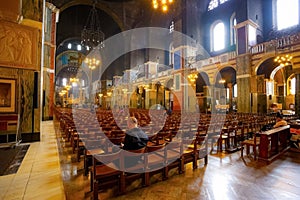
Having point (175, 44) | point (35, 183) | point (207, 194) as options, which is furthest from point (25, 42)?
point (175, 44)

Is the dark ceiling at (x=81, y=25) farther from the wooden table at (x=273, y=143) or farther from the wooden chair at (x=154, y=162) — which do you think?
the wooden chair at (x=154, y=162)

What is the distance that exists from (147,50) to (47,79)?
15903 millimetres

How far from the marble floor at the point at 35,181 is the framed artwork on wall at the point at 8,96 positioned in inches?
92.2

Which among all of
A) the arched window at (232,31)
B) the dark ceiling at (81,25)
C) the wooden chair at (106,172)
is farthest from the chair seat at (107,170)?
the dark ceiling at (81,25)

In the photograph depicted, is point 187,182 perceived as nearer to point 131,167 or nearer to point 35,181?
point 131,167

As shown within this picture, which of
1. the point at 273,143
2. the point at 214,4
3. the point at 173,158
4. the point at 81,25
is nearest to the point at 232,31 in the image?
the point at 214,4

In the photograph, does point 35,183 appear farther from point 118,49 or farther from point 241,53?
point 118,49

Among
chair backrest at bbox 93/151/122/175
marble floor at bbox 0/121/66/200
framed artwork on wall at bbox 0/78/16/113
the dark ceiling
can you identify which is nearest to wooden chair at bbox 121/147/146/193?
chair backrest at bbox 93/151/122/175

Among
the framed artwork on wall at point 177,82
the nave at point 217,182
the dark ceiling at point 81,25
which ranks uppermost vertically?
the dark ceiling at point 81,25

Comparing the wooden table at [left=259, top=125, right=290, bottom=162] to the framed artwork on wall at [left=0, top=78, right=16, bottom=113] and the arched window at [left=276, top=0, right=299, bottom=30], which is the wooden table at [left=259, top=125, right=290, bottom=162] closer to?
the framed artwork on wall at [left=0, top=78, right=16, bottom=113]

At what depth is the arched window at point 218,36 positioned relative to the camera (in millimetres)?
20081

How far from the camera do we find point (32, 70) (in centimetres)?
627

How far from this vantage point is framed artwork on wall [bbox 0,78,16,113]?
585 cm

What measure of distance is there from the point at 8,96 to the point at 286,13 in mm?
21145
